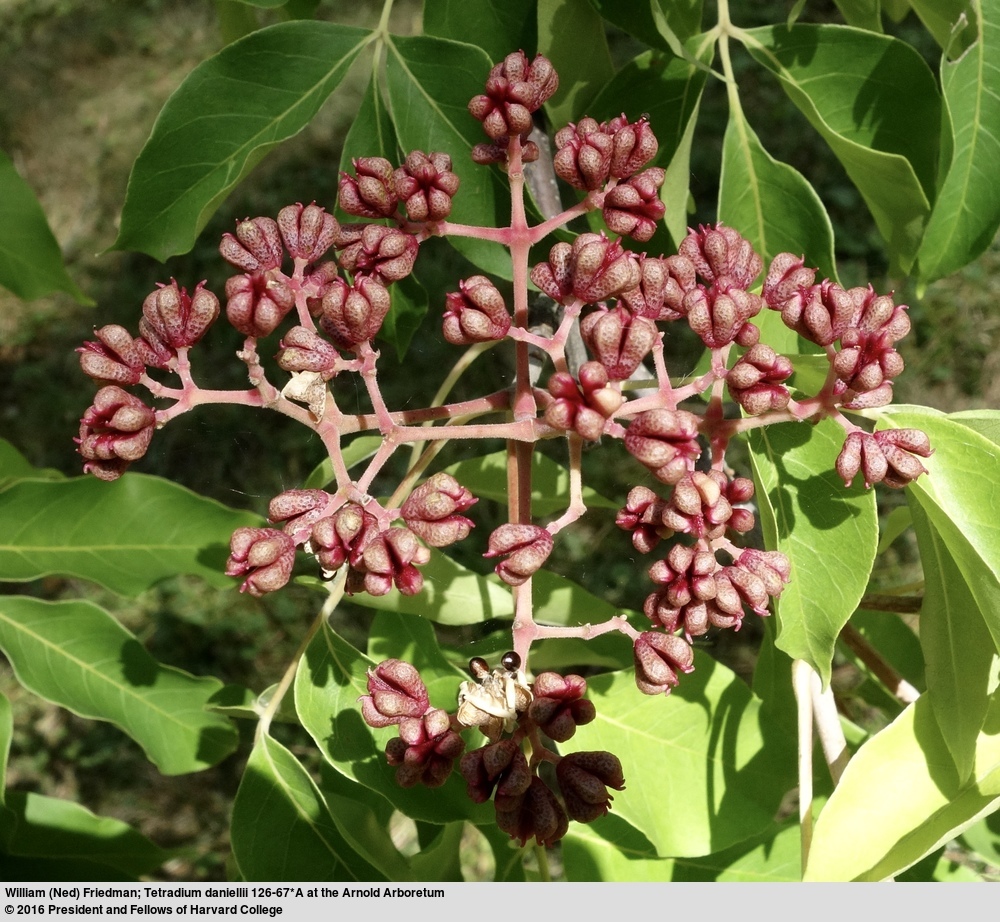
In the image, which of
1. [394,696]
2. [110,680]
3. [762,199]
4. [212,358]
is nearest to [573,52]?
[762,199]

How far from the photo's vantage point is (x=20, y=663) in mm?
1743

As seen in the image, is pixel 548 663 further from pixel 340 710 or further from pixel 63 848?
pixel 63 848

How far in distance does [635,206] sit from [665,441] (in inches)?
13.8

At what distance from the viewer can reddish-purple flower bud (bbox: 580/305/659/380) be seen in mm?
1050

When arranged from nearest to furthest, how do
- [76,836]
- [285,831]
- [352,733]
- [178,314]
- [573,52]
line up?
[178,314] → [352,733] → [285,831] → [573,52] → [76,836]

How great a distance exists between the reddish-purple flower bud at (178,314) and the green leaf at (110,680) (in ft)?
2.36

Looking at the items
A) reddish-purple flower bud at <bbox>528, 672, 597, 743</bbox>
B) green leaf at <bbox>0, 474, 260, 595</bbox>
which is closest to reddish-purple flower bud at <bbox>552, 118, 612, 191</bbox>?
reddish-purple flower bud at <bbox>528, 672, 597, 743</bbox>

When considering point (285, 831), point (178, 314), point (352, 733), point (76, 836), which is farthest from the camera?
point (76, 836)

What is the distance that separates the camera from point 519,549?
1095 millimetres

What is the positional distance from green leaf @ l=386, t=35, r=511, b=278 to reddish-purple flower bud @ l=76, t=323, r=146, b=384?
49 centimetres

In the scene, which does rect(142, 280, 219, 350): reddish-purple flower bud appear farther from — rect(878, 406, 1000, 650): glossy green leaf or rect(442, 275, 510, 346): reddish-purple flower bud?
rect(878, 406, 1000, 650): glossy green leaf

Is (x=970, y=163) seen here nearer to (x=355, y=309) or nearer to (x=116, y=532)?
(x=355, y=309)

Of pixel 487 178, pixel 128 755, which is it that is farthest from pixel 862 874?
pixel 128 755

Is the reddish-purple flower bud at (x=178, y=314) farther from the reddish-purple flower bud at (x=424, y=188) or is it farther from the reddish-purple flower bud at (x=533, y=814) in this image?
the reddish-purple flower bud at (x=533, y=814)
